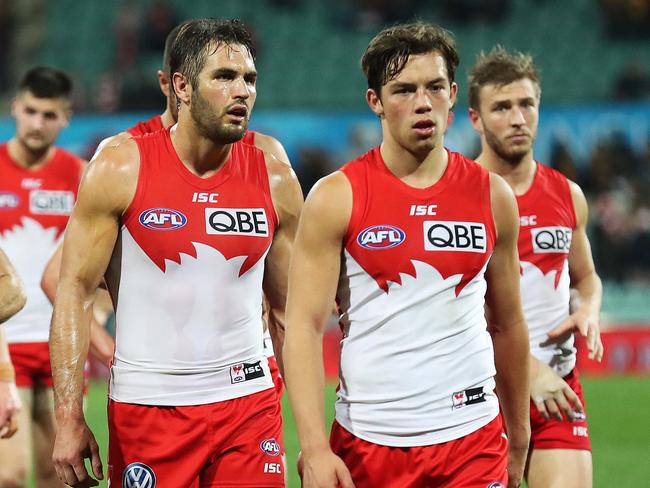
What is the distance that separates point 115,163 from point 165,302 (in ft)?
1.84

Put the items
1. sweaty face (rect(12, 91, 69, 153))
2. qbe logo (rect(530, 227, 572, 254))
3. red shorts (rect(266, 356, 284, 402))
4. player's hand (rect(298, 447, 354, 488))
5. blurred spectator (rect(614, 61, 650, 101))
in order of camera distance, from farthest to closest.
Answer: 1. blurred spectator (rect(614, 61, 650, 101))
2. sweaty face (rect(12, 91, 69, 153))
3. qbe logo (rect(530, 227, 572, 254))
4. red shorts (rect(266, 356, 284, 402))
5. player's hand (rect(298, 447, 354, 488))

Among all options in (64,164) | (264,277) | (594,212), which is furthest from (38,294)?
(594,212)

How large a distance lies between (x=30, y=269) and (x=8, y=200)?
0.47 meters

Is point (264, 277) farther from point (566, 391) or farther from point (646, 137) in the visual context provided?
point (646, 137)

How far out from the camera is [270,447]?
469cm

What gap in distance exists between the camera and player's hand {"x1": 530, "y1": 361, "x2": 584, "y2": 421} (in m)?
5.50

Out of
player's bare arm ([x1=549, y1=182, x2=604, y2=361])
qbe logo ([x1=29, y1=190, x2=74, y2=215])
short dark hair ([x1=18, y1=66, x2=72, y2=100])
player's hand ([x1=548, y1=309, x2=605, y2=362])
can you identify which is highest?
short dark hair ([x1=18, y1=66, x2=72, y2=100])

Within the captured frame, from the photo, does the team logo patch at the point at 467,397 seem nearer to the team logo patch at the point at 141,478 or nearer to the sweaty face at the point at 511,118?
the team logo patch at the point at 141,478

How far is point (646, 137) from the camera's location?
59.1ft

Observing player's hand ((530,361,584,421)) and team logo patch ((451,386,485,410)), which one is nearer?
team logo patch ((451,386,485,410))

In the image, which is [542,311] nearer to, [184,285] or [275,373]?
[275,373]

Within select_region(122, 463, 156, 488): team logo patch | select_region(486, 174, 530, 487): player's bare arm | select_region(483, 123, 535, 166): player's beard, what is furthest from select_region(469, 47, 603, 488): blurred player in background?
select_region(122, 463, 156, 488): team logo patch

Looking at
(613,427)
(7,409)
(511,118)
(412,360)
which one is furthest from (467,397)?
(613,427)

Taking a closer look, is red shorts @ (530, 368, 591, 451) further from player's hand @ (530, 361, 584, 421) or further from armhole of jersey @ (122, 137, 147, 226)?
armhole of jersey @ (122, 137, 147, 226)
